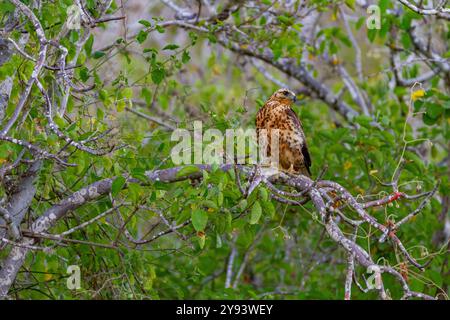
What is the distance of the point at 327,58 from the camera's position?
720 centimetres

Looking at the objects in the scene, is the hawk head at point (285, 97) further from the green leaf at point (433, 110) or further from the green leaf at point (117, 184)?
the green leaf at point (117, 184)

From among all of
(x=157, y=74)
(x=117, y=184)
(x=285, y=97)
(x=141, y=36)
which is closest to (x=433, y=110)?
(x=285, y=97)

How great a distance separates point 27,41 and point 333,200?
179 cm

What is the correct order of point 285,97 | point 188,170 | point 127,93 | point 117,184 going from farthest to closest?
point 285,97, point 127,93, point 188,170, point 117,184

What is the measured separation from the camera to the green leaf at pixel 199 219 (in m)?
3.59

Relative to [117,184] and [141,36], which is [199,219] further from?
[141,36]

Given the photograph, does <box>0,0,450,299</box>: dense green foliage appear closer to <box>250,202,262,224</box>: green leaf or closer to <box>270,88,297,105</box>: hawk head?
<box>250,202,262,224</box>: green leaf

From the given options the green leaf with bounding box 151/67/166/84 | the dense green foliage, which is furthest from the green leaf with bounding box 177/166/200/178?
the green leaf with bounding box 151/67/166/84

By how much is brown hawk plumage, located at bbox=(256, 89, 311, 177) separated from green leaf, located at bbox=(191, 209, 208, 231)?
1.88 metres

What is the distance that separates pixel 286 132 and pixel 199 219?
202 cm

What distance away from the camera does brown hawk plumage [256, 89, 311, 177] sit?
5.50 m

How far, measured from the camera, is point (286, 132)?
551 centimetres

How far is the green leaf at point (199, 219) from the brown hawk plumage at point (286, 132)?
74.0 inches
